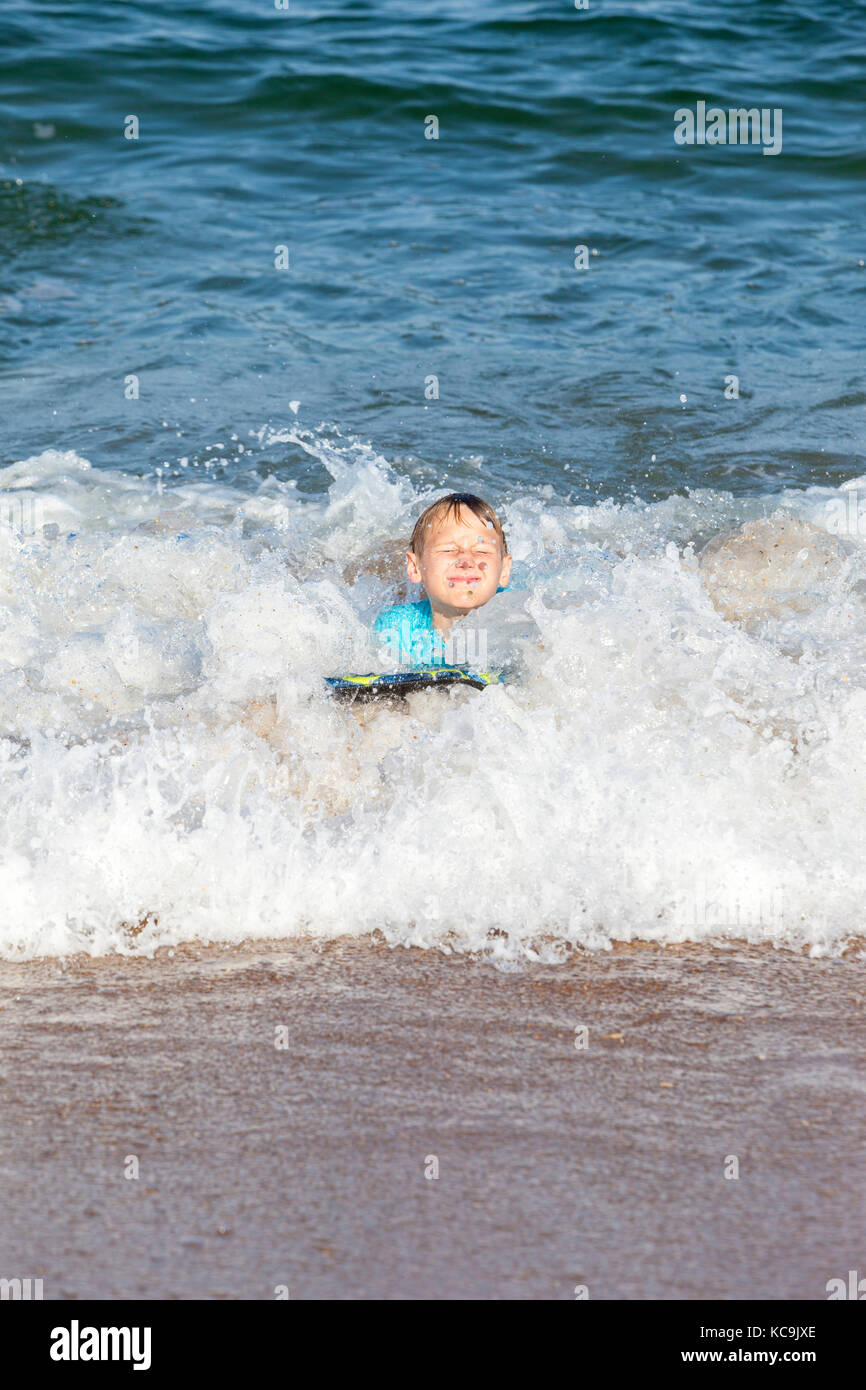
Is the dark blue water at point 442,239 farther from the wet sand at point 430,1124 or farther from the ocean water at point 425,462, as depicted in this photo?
the wet sand at point 430,1124

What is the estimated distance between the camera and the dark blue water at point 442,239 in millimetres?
7398

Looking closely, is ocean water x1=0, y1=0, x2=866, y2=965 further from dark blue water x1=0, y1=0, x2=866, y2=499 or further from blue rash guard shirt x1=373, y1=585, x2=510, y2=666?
blue rash guard shirt x1=373, y1=585, x2=510, y2=666

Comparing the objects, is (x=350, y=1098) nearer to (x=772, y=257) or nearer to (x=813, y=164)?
(x=772, y=257)

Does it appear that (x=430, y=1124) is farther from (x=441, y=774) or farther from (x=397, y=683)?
(x=397, y=683)

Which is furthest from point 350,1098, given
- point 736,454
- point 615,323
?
point 615,323

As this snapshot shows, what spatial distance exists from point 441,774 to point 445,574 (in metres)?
1.14

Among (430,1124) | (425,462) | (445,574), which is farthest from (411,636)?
(430,1124)

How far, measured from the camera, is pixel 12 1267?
7.52ft

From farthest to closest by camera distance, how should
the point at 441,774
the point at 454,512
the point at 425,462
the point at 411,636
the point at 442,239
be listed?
the point at 442,239 → the point at 425,462 → the point at 411,636 → the point at 454,512 → the point at 441,774

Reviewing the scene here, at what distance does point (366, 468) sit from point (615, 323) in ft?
9.08

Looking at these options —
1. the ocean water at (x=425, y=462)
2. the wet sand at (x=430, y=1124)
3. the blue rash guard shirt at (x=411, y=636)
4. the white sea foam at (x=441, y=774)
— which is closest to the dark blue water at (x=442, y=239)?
the ocean water at (x=425, y=462)

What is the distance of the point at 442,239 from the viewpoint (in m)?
9.96

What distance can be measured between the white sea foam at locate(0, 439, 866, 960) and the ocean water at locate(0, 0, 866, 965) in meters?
0.01

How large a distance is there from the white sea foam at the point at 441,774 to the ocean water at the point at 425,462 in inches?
0.5
